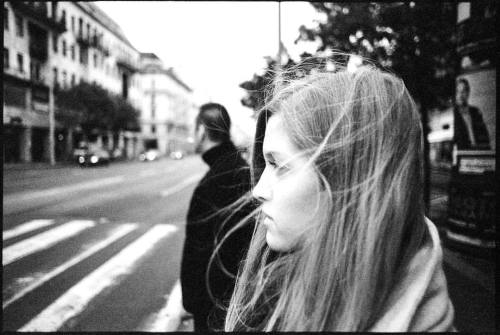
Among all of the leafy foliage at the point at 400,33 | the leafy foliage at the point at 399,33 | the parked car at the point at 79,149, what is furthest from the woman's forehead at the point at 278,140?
the parked car at the point at 79,149

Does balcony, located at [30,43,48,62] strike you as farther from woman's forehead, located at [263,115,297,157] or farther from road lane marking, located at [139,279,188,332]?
woman's forehead, located at [263,115,297,157]

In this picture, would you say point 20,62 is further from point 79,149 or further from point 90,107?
point 79,149

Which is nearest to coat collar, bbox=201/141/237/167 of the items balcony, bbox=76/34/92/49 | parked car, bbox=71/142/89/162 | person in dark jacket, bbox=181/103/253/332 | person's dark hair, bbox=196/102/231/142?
person's dark hair, bbox=196/102/231/142

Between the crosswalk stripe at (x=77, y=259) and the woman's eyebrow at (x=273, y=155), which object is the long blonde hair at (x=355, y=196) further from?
the crosswalk stripe at (x=77, y=259)

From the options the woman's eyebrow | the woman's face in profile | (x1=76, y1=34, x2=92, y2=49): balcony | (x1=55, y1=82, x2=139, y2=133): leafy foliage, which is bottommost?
the woman's face in profile

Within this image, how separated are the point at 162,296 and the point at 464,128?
4.68 m

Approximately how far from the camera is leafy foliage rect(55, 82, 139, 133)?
448 cm

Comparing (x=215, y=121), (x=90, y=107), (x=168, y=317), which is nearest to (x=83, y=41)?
(x=90, y=107)

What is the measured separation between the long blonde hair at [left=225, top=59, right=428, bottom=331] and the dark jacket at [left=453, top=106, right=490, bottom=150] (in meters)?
4.68

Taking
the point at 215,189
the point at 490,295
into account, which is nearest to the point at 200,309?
the point at 215,189

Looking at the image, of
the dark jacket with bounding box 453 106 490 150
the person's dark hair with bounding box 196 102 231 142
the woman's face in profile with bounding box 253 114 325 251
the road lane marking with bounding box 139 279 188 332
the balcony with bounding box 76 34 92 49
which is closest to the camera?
the woman's face in profile with bounding box 253 114 325 251

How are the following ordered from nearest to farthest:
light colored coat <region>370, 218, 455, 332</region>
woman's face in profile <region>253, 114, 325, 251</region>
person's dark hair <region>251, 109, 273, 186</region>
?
1. light colored coat <region>370, 218, 455, 332</region>
2. woman's face in profile <region>253, 114, 325, 251</region>
3. person's dark hair <region>251, 109, 273, 186</region>

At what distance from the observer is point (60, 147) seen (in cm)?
600

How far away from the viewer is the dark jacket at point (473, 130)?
15.1ft
